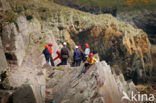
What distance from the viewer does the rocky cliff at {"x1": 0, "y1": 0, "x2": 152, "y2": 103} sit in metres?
13.3

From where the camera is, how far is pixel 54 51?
2436cm

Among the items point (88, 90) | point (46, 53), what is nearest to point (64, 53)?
point (46, 53)

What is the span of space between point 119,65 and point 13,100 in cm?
4001

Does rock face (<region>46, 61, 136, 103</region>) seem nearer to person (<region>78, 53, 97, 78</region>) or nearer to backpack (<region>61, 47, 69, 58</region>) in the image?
person (<region>78, 53, 97, 78</region>)

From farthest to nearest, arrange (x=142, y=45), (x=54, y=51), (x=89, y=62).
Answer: (x=142, y=45)
(x=54, y=51)
(x=89, y=62)

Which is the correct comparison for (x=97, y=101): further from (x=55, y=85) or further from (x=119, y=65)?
(x=119, y=65)

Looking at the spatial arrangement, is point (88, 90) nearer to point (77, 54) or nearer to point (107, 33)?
point (77, 54)

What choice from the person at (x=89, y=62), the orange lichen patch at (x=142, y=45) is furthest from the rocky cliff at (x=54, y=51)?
the orange lichen patch at (x=142, y=45)

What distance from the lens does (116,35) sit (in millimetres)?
48031

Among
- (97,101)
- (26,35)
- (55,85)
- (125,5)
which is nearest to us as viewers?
(97,101)

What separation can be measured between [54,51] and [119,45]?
89.8ft

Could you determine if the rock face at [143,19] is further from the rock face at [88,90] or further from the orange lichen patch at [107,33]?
the rock face at [88,90]

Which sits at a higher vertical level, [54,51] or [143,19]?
[143,19]

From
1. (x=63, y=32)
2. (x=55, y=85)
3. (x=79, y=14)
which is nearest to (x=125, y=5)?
(x=79, y=14)
